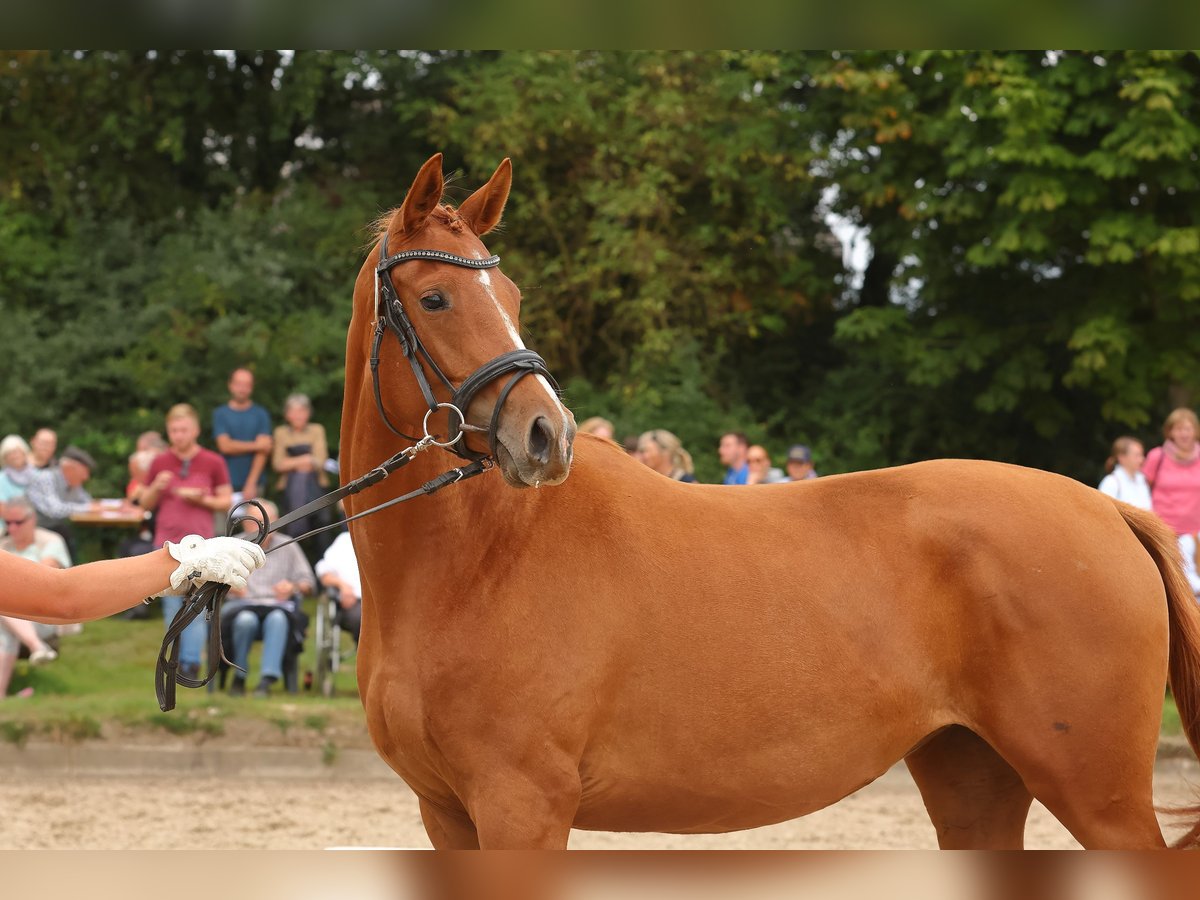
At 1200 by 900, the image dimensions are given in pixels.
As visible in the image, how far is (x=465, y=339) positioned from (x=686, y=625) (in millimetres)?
882

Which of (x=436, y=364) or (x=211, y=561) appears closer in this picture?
(x=211, y=561)

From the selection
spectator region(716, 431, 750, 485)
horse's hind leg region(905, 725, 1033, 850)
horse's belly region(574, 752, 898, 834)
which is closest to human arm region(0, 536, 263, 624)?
horse's belly region(574, 752, 898, 834)

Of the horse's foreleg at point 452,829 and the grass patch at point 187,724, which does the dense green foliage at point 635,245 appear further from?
the horse's foreleg at point 452,829

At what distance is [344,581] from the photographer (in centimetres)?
885

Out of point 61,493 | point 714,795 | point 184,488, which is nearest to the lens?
point 714,795

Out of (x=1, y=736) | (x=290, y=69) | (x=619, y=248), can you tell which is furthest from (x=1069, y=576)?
(x=290, y=69)

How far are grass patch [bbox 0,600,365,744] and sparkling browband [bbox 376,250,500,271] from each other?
571 centimetres

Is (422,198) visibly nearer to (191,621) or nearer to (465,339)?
(465,339)

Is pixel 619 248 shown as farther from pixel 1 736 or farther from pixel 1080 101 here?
pixel 1 736

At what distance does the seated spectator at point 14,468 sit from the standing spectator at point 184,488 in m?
1.28

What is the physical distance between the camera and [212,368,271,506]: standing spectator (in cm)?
1091

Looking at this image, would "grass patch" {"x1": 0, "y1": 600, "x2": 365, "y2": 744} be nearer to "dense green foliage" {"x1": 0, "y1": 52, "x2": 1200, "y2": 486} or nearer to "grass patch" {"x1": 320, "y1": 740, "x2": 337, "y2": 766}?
"grass patch" {"x1": 320, "y1": 740, "x2": 337, "y2": 766}

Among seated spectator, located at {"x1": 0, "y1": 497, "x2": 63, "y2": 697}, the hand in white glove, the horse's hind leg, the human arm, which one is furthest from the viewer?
seated spectator, located at {"x1": 0, "y1": 497, "x2": 63, "y2": 697}

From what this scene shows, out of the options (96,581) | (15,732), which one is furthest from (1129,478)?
(96,581)
